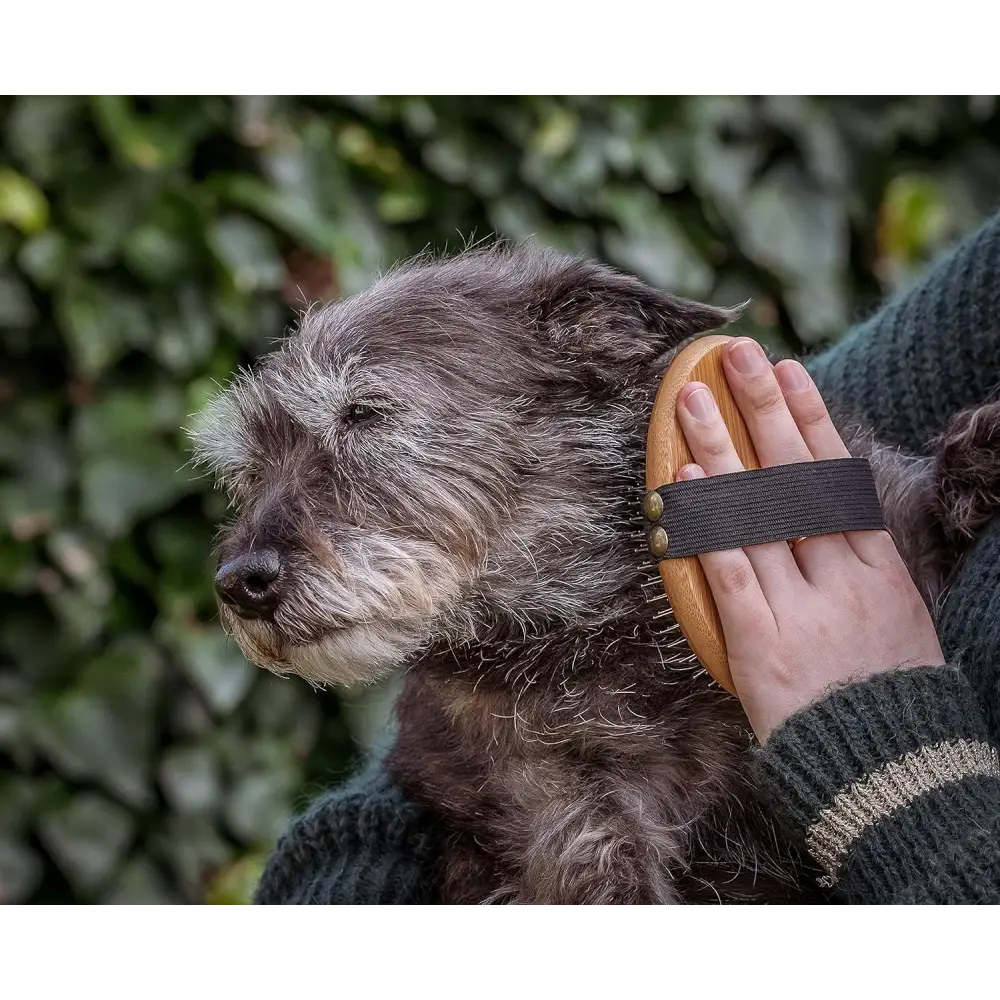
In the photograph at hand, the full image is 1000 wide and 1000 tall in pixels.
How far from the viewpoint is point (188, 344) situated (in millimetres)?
3082

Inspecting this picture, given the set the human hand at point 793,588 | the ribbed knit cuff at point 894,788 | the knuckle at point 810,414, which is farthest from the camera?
the knuckle at point 810,414

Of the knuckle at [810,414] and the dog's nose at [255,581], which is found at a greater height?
the knuckle at [810,414]

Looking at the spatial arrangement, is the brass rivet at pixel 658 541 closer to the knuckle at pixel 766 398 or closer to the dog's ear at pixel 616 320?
the knuckle at pixel 766 398

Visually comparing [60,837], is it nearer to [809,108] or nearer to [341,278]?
[341,278]

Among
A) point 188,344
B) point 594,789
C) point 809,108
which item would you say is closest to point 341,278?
point 188,344

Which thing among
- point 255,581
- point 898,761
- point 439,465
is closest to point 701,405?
point 439,465

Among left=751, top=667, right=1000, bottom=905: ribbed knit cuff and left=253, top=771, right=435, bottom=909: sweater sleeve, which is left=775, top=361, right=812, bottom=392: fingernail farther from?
left=253, top=771, right=435, bottom=909: sweater sleeve

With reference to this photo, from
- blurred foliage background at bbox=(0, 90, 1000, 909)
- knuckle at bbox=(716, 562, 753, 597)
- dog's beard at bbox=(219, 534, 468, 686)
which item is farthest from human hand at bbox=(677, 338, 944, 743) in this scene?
blurred foliage background at bbox=(0, 90, 1000, 909)

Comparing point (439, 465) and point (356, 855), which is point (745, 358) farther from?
point (356, 855)

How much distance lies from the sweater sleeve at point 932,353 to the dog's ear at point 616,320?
0.42 meters

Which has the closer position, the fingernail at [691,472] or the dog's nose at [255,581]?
the fingernail at [691,472]

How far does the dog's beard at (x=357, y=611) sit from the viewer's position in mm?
1630

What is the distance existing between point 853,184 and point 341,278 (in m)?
1.68

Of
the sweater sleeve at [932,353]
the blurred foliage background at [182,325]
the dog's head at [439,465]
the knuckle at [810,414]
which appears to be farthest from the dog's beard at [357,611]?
the blurred foliage background at [182,325]
